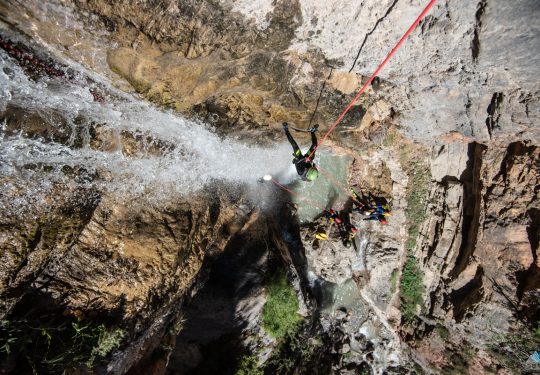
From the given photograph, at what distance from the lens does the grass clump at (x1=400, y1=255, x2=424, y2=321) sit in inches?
324

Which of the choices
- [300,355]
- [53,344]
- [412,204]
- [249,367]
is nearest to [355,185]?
[412,204]

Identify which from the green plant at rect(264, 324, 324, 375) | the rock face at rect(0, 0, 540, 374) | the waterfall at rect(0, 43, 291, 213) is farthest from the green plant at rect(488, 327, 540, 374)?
the waterfall at rect(0, 43, 291, 213)

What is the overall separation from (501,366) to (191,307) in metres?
7.91

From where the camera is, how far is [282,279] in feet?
25.6

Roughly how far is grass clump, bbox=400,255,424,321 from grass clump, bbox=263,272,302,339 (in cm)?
331

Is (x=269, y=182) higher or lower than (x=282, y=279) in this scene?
higher

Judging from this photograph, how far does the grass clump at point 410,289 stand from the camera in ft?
27.0

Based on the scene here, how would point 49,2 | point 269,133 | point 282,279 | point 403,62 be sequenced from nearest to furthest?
1. point 49,2
2. point 403,62
3. point 269,133
4. point 282,279

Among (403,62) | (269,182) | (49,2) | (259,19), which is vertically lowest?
(49,2)

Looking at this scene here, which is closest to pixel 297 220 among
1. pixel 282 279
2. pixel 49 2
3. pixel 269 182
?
pixel 269 182

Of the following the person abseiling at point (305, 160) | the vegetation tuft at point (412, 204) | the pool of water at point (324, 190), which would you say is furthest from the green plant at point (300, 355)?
the person abseiling at point (305, 160)

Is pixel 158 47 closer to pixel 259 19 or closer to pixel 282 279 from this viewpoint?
pixel 259 19

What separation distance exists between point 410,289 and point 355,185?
346cm

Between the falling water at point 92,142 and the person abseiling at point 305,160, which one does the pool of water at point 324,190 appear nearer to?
the person abseiling at point 305,160
